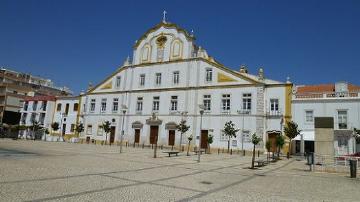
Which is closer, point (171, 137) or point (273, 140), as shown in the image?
point (273, 140)

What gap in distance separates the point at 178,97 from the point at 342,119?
1979 cm

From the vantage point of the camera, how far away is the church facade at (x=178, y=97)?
35562mm

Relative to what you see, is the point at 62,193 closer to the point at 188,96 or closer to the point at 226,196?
the point at 226,196

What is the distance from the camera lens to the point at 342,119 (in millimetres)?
33094

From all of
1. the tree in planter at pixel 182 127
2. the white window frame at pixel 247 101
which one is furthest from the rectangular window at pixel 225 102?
the tree in planter at pixel 182 127

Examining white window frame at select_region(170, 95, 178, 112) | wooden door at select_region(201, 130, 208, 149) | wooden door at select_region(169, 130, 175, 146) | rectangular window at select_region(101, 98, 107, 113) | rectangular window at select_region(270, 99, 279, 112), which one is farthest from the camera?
rectangular window at select_region(101, 98, 107, 113)

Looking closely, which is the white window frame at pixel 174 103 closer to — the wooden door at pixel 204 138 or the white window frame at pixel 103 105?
the wooden door at pixel 204 138

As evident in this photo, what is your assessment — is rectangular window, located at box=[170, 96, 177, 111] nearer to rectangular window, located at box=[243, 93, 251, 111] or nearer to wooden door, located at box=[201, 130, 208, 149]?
wooden door, located at box=[201, 130, 208, 149]

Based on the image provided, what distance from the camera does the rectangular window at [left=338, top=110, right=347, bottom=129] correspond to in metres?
32.9

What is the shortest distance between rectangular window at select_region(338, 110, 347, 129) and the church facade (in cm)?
529

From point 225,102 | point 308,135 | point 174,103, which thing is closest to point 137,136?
point 174,103

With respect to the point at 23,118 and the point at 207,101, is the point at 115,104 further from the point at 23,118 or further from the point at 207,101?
the point at 23,118

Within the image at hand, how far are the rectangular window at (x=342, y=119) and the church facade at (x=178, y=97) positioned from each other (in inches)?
208

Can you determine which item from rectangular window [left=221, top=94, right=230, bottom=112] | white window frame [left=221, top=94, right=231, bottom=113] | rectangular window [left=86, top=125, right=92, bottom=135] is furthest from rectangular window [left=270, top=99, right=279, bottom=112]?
rectangular window [left=86, top=125, right=92, bottom=135]
